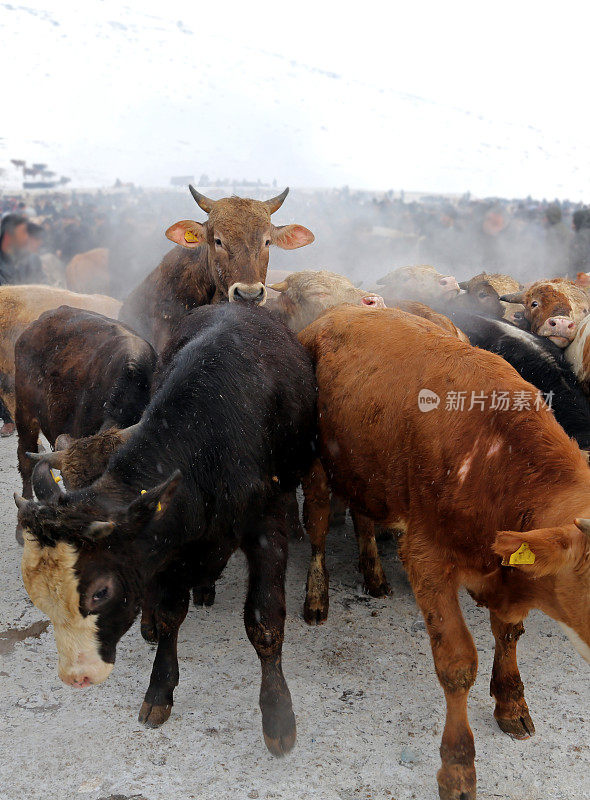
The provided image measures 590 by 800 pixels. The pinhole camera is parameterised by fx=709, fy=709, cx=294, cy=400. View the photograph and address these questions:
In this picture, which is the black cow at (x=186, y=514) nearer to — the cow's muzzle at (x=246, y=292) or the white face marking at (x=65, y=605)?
the white face marking at (x=65, y=605)

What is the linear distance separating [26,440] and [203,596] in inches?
83.3

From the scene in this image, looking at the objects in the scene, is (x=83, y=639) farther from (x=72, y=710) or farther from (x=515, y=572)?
(x=515, y=572)

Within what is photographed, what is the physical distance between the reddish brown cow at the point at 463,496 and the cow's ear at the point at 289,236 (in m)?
2.33

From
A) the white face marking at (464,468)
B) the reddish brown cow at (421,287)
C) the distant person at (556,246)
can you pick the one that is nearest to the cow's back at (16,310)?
the reddish brown cow at (421,287)

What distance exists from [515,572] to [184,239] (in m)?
4.04

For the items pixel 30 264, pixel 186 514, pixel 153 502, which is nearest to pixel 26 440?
pixel 186 514

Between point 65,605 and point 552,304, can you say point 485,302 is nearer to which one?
point 552,304

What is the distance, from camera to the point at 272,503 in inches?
141

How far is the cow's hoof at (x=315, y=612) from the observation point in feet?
14.2

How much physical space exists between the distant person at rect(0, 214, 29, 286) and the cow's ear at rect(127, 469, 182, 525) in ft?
33.0

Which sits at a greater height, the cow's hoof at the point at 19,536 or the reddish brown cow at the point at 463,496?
the reddish brown cow at the point at 463,496

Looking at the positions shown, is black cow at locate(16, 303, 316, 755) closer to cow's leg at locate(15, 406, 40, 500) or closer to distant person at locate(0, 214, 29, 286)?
cow's leg at locate(15, 406, 40, 500)

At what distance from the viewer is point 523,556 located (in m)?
2.37

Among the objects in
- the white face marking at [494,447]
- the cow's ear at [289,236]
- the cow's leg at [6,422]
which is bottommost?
the cow's leg at [6,422]
